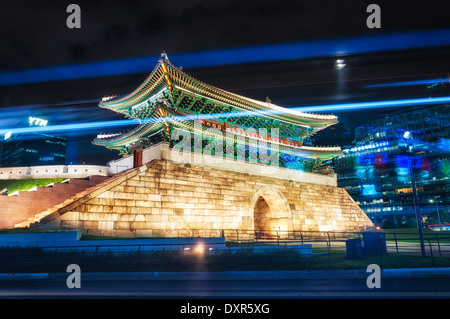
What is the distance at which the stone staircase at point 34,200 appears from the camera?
15.7 m

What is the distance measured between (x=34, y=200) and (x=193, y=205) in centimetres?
918

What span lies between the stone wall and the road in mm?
5570

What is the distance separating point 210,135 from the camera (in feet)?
64.8

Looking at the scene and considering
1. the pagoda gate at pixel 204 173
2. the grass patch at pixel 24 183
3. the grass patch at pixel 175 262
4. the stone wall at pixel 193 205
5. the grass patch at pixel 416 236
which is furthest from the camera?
the grass patch at pixel 24 183

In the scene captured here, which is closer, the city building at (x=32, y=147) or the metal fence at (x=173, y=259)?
the metal fence at (x=173, y=259)

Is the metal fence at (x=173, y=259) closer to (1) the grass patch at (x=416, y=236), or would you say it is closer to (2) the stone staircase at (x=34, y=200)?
(1) the grass patch at (x=416, y=236)

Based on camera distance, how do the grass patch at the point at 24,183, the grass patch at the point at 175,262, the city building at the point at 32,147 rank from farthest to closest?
the city building at the point at 32,147 → the grass patch at the point at 24,183 → the grass patch at the point at 175,262

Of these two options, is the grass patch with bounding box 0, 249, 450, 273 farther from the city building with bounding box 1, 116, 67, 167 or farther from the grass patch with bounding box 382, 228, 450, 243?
the city building with bounding box 1, 116, 67, 167

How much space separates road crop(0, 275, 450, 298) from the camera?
6301mm

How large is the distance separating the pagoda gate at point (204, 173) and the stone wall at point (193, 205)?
0.05m

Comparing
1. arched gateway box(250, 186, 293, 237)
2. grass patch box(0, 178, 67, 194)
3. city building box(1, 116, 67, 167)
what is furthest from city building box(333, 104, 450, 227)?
city building box(1, 116, 67, 167)

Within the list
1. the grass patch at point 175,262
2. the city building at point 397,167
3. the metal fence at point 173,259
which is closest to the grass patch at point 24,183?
the metal fence at point 173,259
